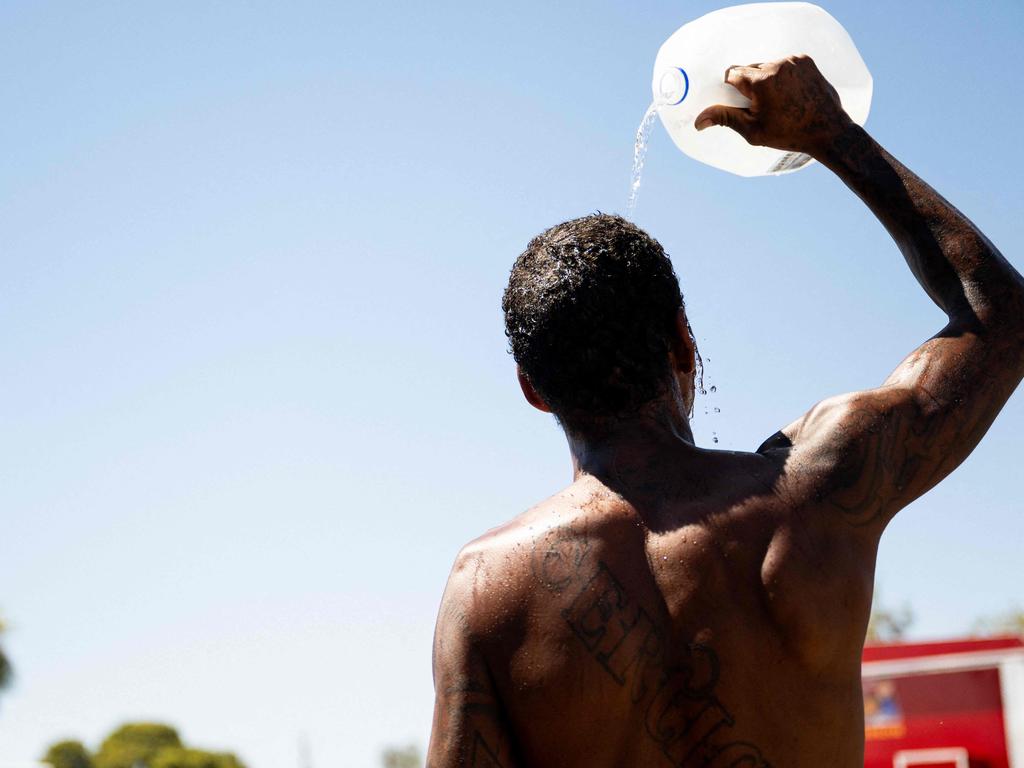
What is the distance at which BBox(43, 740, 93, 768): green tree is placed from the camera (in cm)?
5000

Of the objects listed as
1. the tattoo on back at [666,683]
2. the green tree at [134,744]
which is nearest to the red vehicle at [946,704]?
the tattoo on back at [666,683]

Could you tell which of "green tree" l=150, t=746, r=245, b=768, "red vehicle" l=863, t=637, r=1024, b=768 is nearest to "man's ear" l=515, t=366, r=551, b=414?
"red vehicle" l=863, t=637, r=1024, b=768

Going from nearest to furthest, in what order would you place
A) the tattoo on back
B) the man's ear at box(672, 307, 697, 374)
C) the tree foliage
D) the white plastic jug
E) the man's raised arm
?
the tattoo on back, the man's raised arm, the man's ear at box(672, 307, 697, 374), the white plastic jug, the tree foliage

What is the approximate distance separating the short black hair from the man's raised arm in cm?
31

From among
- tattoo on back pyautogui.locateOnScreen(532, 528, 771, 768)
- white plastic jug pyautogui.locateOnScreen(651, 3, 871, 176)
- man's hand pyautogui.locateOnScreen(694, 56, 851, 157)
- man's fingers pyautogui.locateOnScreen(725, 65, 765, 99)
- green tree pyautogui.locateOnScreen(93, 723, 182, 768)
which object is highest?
green tree pyautogui.locateOnScreen(93, 723, 182, 768)

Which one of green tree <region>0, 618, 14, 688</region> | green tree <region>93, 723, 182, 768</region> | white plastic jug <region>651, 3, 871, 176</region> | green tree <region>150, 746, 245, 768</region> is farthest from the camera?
green tree <region>93, 723, 182, 768</region>

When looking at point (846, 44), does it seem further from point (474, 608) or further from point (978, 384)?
point (474, 608)

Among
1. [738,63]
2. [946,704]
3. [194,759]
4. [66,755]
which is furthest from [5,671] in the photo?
[738,63]

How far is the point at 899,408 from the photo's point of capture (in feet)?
7.41

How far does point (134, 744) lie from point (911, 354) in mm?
58125

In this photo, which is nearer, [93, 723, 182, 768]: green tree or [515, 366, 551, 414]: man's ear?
[515, 366, 551, 414]: man's ear

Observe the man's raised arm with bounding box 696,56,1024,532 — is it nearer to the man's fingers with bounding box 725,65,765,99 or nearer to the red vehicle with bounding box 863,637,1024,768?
the man's fingers with bounding box 725,65,765,99

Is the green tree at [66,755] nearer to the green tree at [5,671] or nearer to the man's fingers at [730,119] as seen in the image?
the green tree at [5,671]

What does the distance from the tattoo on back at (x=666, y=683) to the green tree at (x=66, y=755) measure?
175 feet
